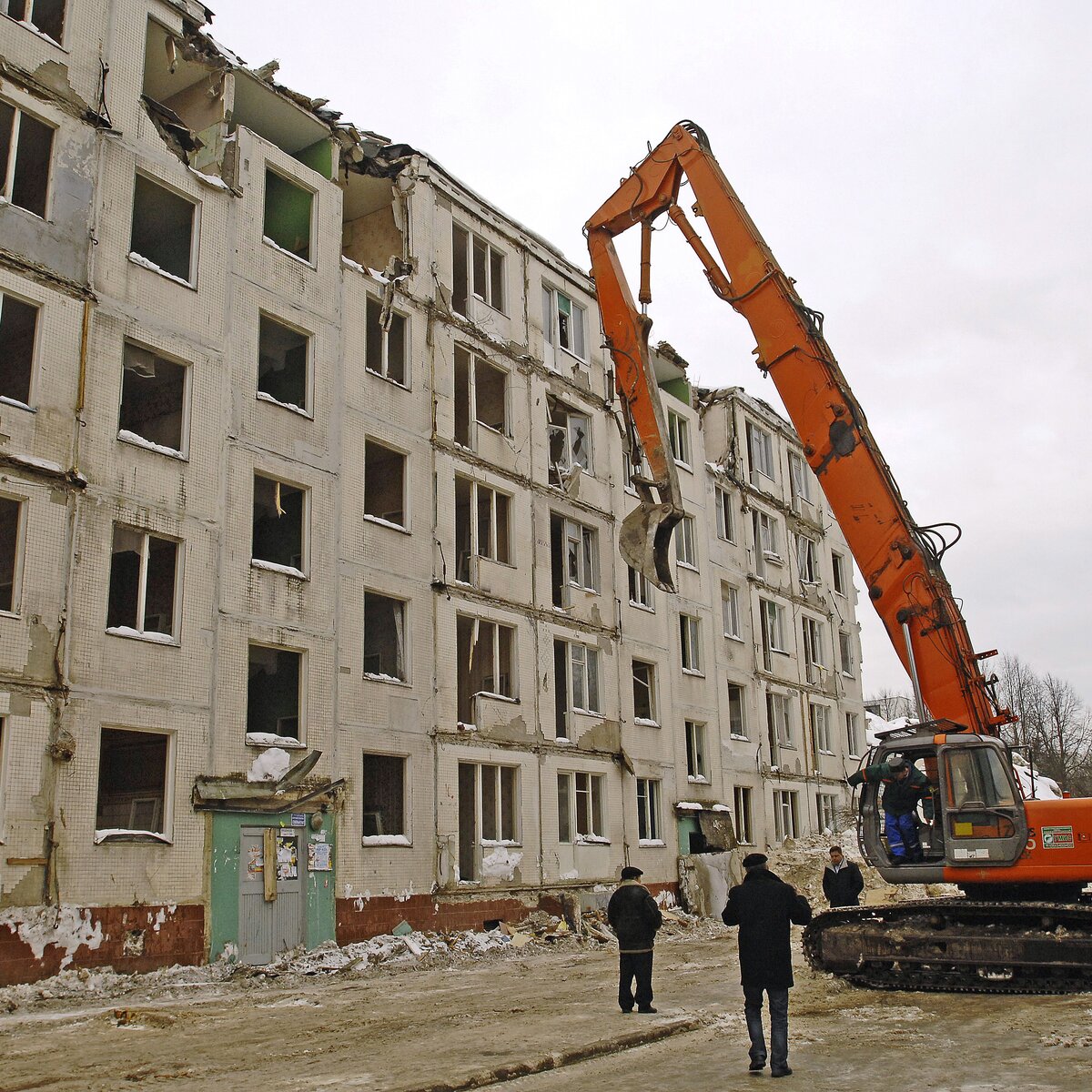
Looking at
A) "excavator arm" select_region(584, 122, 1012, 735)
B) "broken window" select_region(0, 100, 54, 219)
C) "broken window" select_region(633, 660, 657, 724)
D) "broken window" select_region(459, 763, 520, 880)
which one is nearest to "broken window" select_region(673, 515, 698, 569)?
"broken window" select_region(633, 660, 657, 724)

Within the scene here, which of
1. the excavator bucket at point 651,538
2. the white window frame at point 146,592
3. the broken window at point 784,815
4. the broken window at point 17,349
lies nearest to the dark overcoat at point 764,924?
the excavator bucket at point 651,538

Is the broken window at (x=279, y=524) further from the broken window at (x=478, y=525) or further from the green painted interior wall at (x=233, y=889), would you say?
the green painted interior wall at (x=233, y=889)

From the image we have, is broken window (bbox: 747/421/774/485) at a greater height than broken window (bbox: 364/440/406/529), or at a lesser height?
greater

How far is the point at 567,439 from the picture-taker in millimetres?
29922

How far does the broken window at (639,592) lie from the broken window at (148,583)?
14232mm

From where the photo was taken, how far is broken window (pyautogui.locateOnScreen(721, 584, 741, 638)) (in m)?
36.0

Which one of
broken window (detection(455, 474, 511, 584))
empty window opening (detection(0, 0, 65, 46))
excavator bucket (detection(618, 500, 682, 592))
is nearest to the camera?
excavator bucket (detection(618, 500, 682, 592))

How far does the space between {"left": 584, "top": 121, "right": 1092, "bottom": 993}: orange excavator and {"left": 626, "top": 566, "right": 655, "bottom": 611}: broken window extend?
49.6 ft

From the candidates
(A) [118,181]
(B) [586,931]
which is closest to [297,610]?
(A) [118,181]

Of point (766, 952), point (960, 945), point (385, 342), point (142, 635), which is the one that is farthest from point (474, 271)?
point (766, 952)

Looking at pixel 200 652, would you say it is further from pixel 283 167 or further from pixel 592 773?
pixel 592 773

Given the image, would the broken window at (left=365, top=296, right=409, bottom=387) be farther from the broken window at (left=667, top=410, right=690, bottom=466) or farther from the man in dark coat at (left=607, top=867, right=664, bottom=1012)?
the man in dark coat at (left=607, top=867, right=664, bottom=1012)

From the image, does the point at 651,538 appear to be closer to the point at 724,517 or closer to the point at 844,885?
the point at 844,885

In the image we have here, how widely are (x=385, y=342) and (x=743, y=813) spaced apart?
18.1 meters
